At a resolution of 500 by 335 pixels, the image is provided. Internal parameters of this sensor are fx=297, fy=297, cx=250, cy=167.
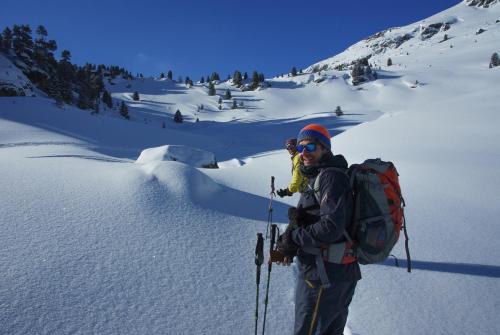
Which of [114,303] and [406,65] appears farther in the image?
[406,65]

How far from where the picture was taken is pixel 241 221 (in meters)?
6.06

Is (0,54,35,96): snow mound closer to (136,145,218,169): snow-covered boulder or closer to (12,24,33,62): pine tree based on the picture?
(12,24,33,62): pine tree

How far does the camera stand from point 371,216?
2.46 meters

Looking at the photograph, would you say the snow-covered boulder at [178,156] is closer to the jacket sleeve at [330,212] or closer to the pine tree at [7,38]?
the jacket sleeve at [330,212]

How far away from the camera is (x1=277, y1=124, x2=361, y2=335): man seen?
96.2 inches

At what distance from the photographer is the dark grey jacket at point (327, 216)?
2416mm

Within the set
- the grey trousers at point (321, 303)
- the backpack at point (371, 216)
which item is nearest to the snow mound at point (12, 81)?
the grey trousers at point (321, 303)

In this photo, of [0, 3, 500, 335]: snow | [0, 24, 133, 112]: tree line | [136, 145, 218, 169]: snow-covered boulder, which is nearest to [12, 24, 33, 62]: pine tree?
[0, 24, 133, 112]: tree line

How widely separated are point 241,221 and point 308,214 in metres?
3.48

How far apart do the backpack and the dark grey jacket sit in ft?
0.25

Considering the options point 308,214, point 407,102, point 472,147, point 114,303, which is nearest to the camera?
→ point 308,214

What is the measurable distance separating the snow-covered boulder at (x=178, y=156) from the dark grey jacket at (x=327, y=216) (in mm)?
14498

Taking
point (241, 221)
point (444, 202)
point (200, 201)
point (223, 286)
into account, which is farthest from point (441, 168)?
point (223, 286)

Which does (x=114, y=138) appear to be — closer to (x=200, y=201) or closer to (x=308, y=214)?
(x=200, y=201)
